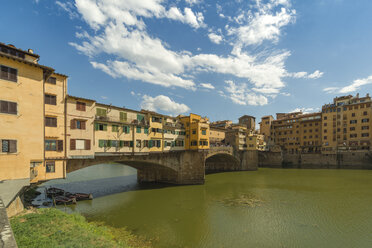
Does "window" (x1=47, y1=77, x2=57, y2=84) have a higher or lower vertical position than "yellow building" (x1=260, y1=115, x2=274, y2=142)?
higher

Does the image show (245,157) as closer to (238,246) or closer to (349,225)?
(349,225)

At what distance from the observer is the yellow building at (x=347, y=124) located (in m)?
69.6

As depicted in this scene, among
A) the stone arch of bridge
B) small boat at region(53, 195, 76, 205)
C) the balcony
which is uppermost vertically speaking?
the balcony

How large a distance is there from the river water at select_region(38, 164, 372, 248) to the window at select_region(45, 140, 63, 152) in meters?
9.61

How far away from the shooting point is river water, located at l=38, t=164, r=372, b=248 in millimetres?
17453

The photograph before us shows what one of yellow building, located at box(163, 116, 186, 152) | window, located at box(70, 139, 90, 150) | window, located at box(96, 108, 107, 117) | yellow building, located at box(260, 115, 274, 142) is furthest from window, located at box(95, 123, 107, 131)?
yellow building, located at box(260, 115, 274, 142)

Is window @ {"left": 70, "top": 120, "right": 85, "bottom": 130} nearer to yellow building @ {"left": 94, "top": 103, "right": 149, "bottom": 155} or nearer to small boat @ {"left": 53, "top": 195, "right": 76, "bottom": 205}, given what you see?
yellow building @ {"left": 94, "top": 103, "right": 149, "bottom": 155}

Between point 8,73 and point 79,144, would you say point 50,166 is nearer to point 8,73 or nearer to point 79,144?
point 79,144

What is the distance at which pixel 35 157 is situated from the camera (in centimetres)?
1809

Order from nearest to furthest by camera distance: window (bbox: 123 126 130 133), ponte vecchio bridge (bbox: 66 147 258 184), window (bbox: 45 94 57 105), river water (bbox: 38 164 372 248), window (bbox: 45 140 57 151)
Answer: river water (bbox: 38 164 372 248) → window (bbox: 45 140 57 151) → window (bbox: 45 94 57 105) → window (bbox: 123 126 130 133) → ponte vecchio bridge (bbox: 66 147 258 184)

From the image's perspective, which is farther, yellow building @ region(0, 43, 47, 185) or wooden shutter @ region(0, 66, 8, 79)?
wooden shutter @ region(0, 66, 8, 79)

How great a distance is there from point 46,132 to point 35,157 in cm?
329

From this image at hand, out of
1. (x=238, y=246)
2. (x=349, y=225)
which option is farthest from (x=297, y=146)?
(x=238, y=246)

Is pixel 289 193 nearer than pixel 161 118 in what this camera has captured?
Yes
